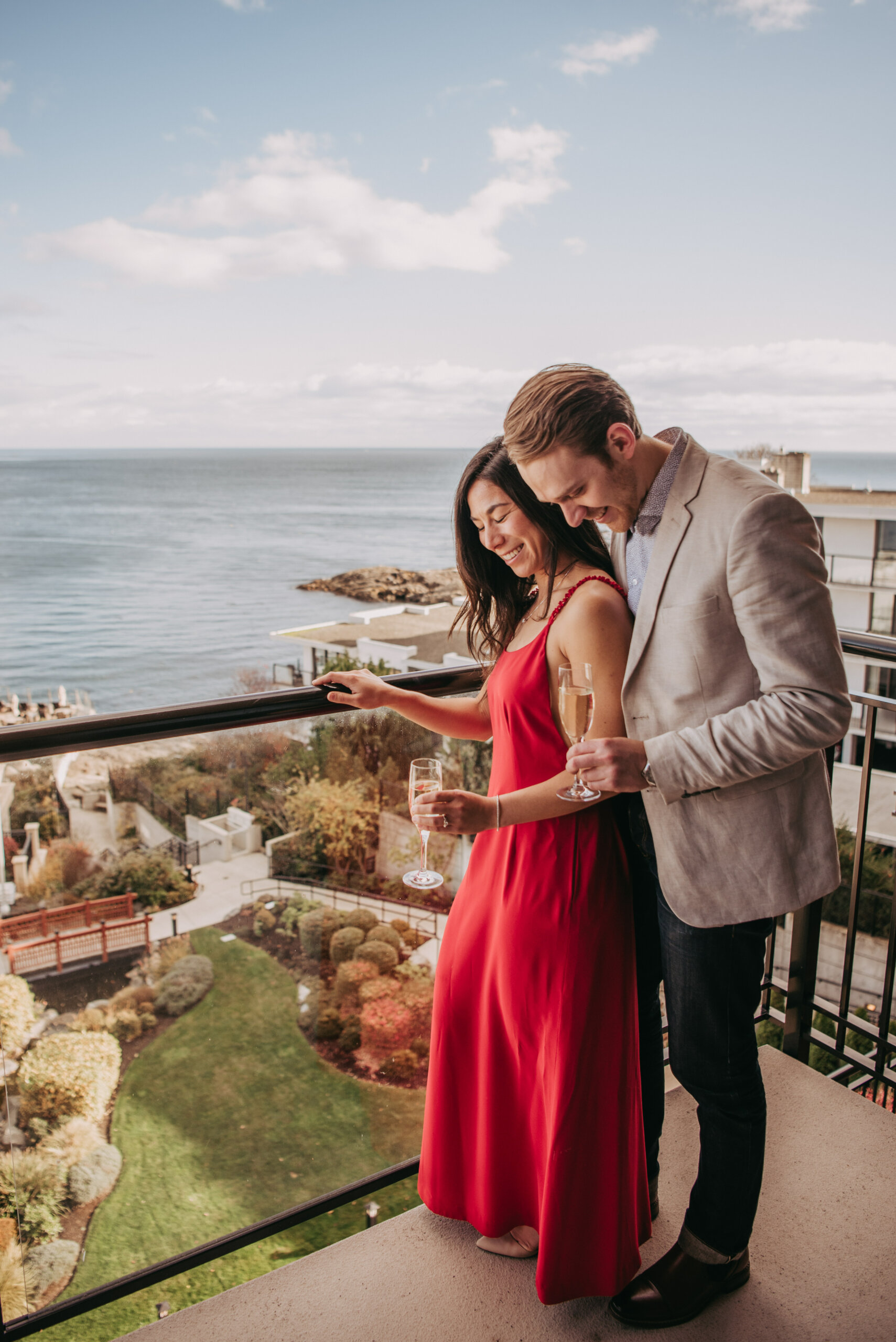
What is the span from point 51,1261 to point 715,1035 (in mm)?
4145

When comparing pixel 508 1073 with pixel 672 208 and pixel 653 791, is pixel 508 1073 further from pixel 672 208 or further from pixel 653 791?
pixel 672 208

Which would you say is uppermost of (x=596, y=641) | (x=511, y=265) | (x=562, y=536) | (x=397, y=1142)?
(x=511, y=265)

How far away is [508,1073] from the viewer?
166 centimetres

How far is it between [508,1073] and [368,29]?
5040 centimetres

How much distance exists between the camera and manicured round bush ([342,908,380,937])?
228 inches

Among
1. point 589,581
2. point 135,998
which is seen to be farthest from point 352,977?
point 589,581

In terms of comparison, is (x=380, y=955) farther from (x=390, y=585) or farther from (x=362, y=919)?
(x=390, y=585)

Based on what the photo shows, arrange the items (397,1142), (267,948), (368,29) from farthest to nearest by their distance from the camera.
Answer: (368,29), (267,948), (397,1142)

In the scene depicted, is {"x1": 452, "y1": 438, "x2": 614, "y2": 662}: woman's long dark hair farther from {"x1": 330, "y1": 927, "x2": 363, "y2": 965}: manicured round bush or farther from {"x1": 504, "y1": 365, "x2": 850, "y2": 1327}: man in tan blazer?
{"x1": 330, "y1": 927, "x2": 363, "y2": 965}: manicured round bush

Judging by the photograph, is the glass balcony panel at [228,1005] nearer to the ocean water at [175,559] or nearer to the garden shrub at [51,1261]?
the garden shrub at [51,1261]

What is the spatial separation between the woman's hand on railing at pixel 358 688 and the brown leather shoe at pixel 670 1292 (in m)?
1.19

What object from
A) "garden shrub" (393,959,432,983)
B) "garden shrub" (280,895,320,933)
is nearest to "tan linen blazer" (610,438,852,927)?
"garden shrub" (393,959,432,983)

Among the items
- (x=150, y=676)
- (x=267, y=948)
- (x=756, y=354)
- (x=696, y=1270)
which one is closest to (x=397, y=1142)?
(x=267, y=948)

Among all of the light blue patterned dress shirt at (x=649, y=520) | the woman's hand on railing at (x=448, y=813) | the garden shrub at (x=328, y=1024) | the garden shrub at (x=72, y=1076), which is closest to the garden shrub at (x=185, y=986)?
the garden shrub at (x=72, y=1076)
